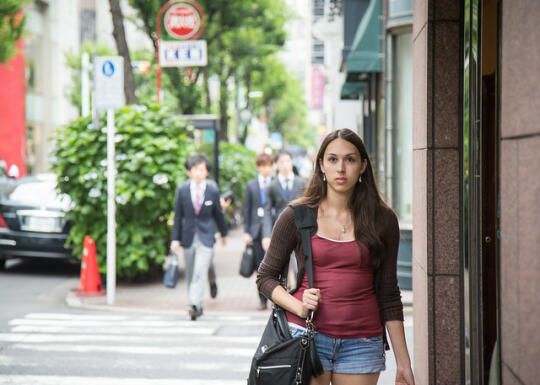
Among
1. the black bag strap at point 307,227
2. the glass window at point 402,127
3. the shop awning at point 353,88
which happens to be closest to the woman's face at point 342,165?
the black bag strap at point 307,227

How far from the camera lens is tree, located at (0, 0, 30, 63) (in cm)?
2612

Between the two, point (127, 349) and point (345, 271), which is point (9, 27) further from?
point (345, 271)

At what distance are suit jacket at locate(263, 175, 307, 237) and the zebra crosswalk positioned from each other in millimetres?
1139

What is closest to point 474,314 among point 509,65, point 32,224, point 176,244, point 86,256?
point 509,65

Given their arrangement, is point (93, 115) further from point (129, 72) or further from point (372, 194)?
point (372, 194)

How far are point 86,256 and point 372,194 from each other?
309 inches

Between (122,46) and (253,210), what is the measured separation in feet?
19.9

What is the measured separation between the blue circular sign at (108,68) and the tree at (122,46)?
174 inches

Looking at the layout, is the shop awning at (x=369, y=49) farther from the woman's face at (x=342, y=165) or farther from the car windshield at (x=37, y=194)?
the woman's face at (x=342, y=165)

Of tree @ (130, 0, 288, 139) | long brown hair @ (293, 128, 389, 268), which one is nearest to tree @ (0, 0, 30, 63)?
tree @ (130, 0, 288, 139)

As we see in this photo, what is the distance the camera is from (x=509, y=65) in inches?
115

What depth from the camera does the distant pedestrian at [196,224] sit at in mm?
8977

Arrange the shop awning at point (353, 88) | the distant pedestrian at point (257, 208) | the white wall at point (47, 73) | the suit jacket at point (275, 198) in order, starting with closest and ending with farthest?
the suit jacket at point (275, 198) → the distant pedestrian at point (257, 208) → the shop awning at point (353, 88) → the white wall at point (47, 73)

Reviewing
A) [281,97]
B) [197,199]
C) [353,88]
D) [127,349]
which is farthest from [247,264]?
[281,97]
